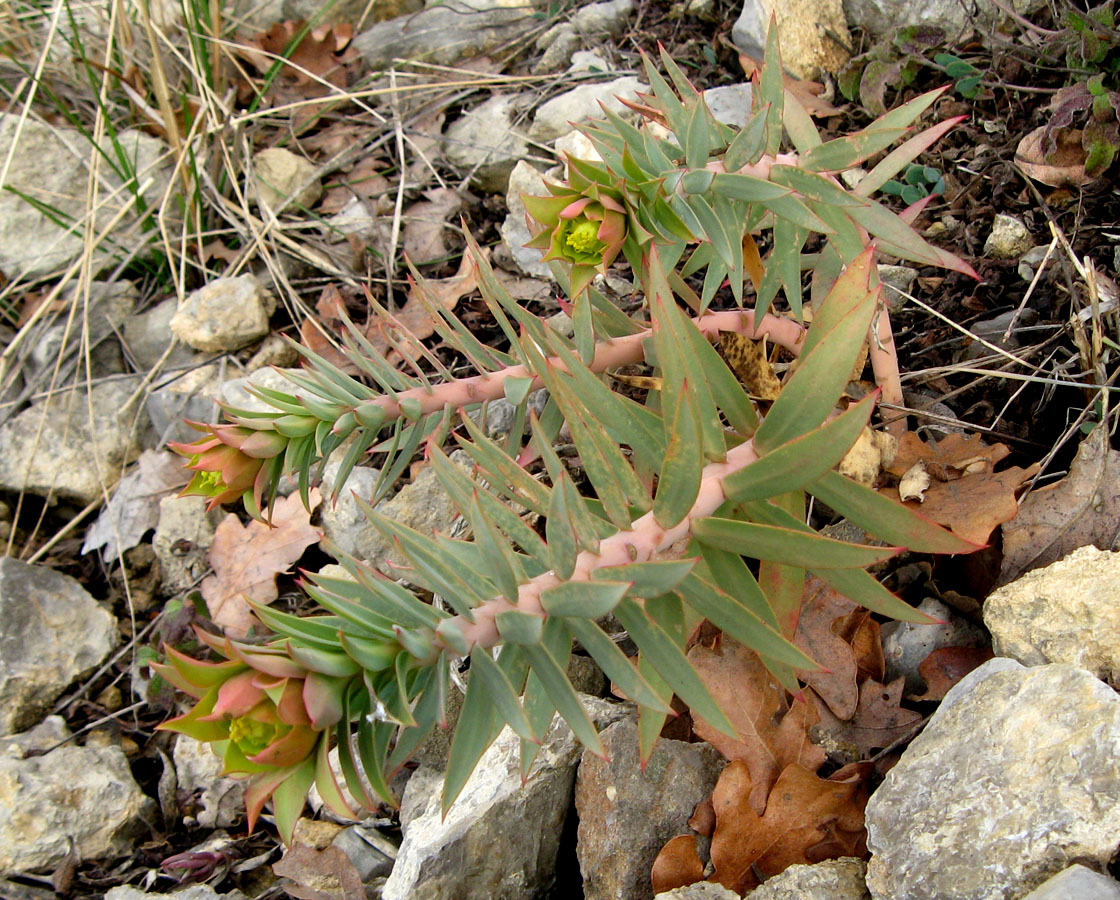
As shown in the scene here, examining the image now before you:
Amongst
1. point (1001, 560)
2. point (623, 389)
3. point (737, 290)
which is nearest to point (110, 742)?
point (623, 389)

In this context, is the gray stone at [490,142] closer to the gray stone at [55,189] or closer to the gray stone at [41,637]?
the gray stone at [55,189]

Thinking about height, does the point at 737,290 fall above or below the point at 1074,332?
above

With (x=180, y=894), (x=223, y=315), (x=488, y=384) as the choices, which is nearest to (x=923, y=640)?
(x=488, y=384)

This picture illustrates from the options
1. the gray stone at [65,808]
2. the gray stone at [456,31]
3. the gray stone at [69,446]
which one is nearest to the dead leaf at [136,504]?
the gray stone at [69,446]

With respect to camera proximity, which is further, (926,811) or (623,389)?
(623,389)

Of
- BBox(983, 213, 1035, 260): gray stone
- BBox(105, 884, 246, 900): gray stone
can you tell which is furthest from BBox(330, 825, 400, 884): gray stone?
BBox(983, 213, 1035, 260): gray stone

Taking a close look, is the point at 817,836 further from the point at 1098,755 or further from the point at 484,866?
the point at 484,866

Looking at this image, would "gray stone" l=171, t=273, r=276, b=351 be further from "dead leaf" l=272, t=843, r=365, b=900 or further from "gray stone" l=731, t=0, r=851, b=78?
"gray stone" l=731, t=0, r=851, b=78
